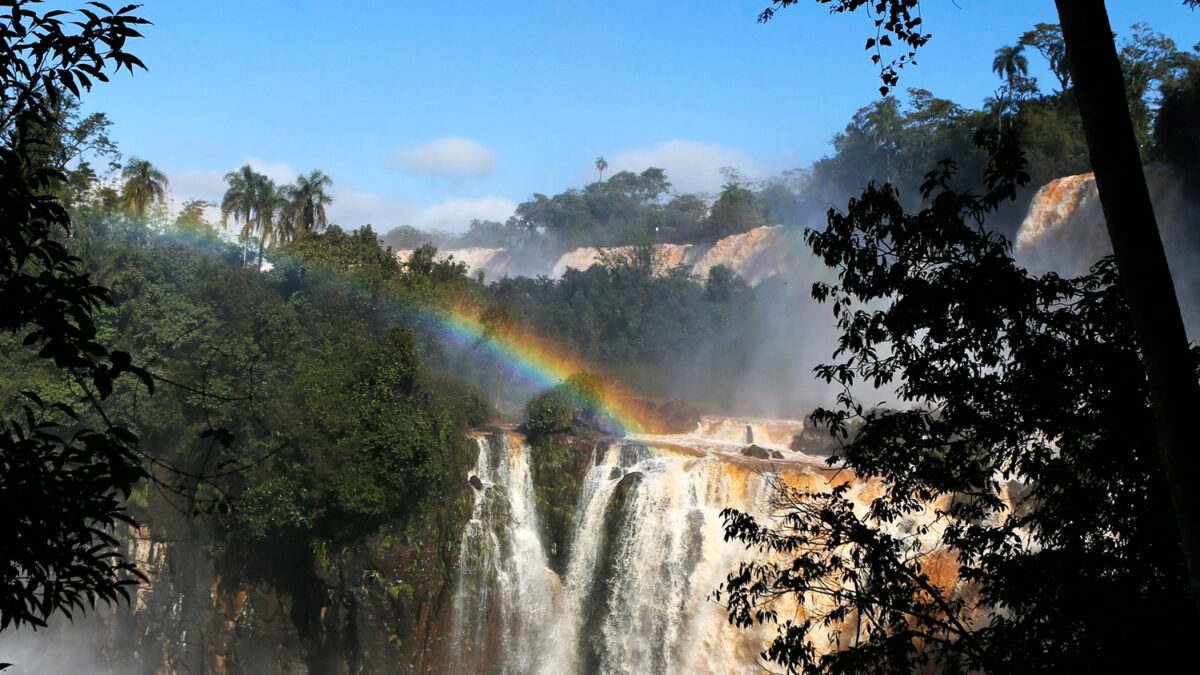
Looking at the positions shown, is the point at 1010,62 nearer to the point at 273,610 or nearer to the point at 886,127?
the point at 886,127

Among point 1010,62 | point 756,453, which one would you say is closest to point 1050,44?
point 1010,62

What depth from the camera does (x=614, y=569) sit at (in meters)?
19.6

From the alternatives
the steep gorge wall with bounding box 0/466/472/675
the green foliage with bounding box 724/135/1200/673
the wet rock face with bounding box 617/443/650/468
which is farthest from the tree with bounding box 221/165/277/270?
the green foliage with bounding box 724/135/1200/673

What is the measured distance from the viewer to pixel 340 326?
28344 mm

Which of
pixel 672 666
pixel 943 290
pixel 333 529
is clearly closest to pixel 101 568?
pixel 943 290

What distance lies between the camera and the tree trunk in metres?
3.62

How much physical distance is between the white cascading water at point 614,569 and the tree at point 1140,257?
15000 mm

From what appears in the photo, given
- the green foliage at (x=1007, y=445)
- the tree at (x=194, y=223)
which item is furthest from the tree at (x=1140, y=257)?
the tree at (x=194, y=223)

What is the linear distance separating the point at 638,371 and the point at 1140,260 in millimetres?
37534

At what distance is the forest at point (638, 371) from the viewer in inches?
154

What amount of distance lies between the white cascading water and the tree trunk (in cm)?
1501

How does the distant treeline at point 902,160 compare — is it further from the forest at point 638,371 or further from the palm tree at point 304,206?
the palm tree at point 304,206

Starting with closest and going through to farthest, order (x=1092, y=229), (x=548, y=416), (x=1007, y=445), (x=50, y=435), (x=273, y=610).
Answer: (x=50, y=435) < (x=1007, y=445) < (x=273, y=610) < (x=548, y=416) < (x=1092, y=229)

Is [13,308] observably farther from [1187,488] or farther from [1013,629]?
[1013,629]
